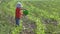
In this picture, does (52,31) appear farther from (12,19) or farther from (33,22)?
(12,19)

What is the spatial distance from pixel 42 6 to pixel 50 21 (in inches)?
89.1

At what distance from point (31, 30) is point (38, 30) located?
0.91 ft

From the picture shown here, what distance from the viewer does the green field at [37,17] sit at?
9.10 meters

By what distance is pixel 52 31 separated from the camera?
9344 millimetres

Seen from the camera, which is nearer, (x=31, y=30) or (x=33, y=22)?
(x=31, y=30)

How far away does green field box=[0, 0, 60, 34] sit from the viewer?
910 cm

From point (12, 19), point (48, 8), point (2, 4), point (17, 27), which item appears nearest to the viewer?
point (17, 27)

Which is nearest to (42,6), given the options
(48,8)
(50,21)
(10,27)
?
(48,8)

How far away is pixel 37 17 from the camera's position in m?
10.7

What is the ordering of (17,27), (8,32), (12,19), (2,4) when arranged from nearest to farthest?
(8,32)
(17,27)
(12,19)
(2,4)

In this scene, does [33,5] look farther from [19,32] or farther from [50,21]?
[19,32]

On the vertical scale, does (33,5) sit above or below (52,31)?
above

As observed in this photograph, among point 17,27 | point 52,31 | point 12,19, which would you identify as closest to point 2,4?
point 12,19

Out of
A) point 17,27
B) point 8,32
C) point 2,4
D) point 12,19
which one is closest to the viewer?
point 8,32
